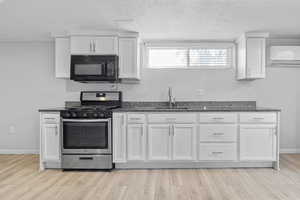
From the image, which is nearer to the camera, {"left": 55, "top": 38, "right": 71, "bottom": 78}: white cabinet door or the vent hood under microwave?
the vent hood under microwave

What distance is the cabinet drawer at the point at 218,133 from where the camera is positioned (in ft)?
13.3

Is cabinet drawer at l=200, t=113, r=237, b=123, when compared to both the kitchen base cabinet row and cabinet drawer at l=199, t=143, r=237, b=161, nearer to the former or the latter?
the kitchen base cabinet row

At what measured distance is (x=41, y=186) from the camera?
10.9 ft

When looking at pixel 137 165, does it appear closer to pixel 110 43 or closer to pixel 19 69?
pixel 110 43

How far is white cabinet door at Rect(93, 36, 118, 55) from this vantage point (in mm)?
4332

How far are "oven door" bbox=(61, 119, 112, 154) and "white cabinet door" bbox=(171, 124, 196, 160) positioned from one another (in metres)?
0.98

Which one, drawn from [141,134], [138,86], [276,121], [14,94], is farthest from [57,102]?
[276,121]

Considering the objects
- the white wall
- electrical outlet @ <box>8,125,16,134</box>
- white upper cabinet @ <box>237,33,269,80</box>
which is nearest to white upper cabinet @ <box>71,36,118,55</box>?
the white wall

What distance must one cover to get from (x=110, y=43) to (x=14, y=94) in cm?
214

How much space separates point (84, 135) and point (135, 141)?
741mm

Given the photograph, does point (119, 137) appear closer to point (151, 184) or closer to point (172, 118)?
point (172, 118)

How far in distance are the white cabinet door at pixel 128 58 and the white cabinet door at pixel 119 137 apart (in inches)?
28.5

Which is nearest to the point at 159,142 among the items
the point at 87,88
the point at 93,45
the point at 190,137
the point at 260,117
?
the point at 190,137

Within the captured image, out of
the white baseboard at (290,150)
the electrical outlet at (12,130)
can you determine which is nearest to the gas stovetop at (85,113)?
the electrical outlet at (12,130)
